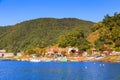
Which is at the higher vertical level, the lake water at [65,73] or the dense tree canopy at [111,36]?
the dense tree canopy at [111,36]

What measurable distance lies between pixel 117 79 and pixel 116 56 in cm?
10022

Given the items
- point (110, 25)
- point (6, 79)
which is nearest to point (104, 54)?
point (110, 25)

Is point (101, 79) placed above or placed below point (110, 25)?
below

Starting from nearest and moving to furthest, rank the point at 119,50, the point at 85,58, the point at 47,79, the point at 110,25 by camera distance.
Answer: the point at 47,79 → the point at 119,50 → the point at 85,58 → the point at 110,25

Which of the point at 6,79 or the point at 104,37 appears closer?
the point at 6,79

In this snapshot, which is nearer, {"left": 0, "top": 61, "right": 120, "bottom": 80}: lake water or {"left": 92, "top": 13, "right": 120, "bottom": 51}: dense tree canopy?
{"left": 0, "top": 61, "right": 120, "bottom": 80}: lake water

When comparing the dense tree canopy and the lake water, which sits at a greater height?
the dense tree canopy

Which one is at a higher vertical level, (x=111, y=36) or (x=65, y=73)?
(x=111, y=36)

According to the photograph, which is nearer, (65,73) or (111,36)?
(65,73)

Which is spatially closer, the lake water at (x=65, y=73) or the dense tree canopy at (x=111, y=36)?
the lake water at (x=65, y=73)

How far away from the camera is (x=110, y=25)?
199 m

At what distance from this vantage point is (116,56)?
156875 mm

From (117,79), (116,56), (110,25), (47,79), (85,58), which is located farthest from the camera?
Answer: (110,25)

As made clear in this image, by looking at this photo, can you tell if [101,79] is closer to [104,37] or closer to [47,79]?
[47,79]
